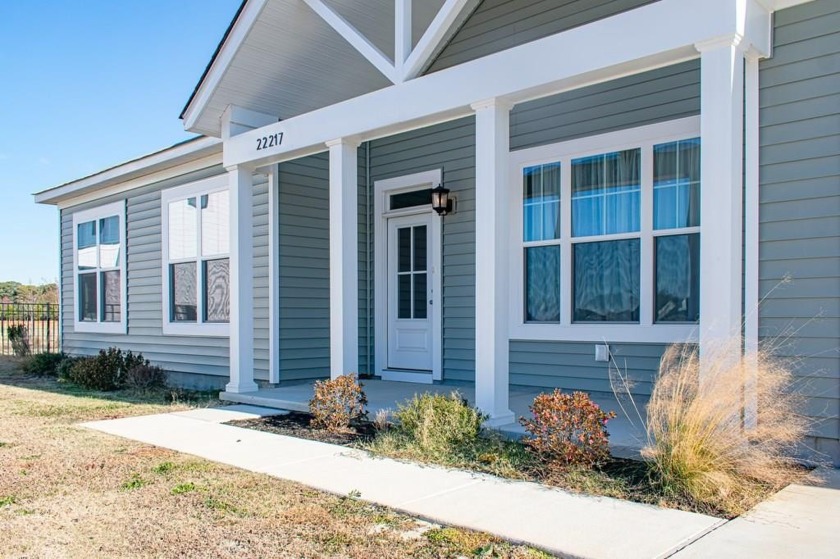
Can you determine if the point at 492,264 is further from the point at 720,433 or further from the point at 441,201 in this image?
the point at 441,201

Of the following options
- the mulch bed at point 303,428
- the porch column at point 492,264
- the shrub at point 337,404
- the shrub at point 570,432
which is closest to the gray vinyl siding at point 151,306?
the mulch bed at point 303,428

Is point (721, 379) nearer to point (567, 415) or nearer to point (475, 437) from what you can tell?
point (567, 415)

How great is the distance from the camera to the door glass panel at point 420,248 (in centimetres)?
832

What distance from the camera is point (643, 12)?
14.4 feet

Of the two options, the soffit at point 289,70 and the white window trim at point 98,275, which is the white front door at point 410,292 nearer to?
the soffit at point 289,70

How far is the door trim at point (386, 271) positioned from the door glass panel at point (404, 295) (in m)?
0.19

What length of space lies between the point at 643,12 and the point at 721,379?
2.43 meters

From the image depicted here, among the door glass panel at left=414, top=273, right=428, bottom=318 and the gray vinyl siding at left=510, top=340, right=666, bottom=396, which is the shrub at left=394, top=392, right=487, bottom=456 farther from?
the door glass panel at left=414, top=273, right=428, bottom=318

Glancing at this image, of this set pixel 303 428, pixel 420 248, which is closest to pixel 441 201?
pixel 420 248

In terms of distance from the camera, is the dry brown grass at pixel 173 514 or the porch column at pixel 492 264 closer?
the dry brown grass at pixel 173 514

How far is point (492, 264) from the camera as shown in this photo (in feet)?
17.1

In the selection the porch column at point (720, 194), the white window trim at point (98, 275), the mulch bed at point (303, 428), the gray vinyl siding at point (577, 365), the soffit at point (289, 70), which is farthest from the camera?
the white window trim at point (98, 275)

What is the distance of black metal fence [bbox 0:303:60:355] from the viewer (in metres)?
13.7

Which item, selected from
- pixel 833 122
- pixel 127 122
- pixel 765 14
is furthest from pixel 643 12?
pixel 127 122
